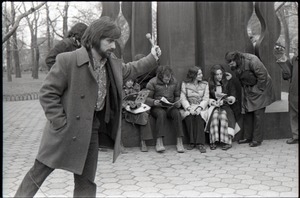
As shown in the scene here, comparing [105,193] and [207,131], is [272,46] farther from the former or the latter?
[105,193]

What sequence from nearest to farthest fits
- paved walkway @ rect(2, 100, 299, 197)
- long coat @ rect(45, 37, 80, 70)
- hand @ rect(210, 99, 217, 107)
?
paved walkway @ rect(2, 100, 299, 197) → long coat @ rect(45, 37, 80, 70) → hand @ rect(210, 99, 217, 107)

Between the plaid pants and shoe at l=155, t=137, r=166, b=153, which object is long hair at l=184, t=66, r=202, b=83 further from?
shoe at l=155, t=137, r=166, b=153

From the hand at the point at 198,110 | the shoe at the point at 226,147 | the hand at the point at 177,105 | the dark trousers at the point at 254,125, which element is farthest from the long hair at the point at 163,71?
the dark trousers at the point at 254,125

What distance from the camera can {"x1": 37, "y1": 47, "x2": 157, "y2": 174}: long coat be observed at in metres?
3.12

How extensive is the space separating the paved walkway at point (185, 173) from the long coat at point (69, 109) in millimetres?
1359

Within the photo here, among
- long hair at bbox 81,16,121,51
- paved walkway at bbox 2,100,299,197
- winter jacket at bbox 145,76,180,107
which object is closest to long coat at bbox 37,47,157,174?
long hair at bbox 81,16,121,51

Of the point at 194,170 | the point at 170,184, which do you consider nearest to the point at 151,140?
the point at 194,170

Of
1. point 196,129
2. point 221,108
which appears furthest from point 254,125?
point 196,129

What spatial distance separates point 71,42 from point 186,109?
6.87ft

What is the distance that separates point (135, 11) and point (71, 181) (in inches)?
166

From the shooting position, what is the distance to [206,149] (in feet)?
21.9

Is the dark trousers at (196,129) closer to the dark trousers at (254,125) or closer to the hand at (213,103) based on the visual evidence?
the hand at (213,103)

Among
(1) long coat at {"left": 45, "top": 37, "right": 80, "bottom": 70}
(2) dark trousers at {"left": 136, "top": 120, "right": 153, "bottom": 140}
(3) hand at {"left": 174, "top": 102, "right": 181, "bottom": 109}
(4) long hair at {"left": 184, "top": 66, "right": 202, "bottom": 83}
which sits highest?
(1) long coat at {"left": 45, "top": 37, "right": 80, "bottom": 70}

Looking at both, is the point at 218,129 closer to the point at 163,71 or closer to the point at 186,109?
the point at 186,109
